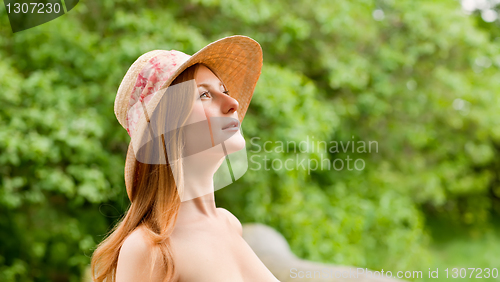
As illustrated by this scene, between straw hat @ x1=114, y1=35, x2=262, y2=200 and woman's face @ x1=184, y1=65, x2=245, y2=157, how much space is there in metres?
0.06

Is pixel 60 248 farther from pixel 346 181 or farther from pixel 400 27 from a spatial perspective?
pixel 400 27

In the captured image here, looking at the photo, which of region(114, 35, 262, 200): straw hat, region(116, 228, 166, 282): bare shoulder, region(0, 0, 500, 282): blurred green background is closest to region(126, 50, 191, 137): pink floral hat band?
region(114, 35, 262, 200): straw hat

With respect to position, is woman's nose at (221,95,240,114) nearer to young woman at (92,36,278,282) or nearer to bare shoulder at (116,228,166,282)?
young woman at (92,36,278,282)

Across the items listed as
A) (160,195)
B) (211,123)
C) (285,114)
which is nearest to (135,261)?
(160,195)

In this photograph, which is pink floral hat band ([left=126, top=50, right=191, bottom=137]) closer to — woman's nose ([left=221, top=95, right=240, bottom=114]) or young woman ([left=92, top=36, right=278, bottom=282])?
young woman ([left=92, top=36, right=278, bottom=282])

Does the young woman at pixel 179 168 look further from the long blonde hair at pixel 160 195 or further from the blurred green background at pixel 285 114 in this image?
the blurred green background at pixel 285 114

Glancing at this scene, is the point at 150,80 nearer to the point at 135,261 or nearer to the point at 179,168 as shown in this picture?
the point at 179,168

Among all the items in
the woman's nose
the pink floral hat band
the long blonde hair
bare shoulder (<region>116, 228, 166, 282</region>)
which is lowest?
bare shoulder (<region>116, 228, 166, 282</region>)

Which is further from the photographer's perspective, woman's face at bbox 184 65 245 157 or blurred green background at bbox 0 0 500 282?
blurred green background at bbox 0 0 500 282

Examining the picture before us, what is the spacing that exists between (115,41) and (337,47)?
169cm

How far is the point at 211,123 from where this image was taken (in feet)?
2.50

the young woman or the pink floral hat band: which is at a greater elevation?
the pink floral hat band

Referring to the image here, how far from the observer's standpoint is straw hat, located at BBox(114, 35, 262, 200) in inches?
30.6

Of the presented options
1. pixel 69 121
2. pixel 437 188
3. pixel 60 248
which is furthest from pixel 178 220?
pixel 437 188
